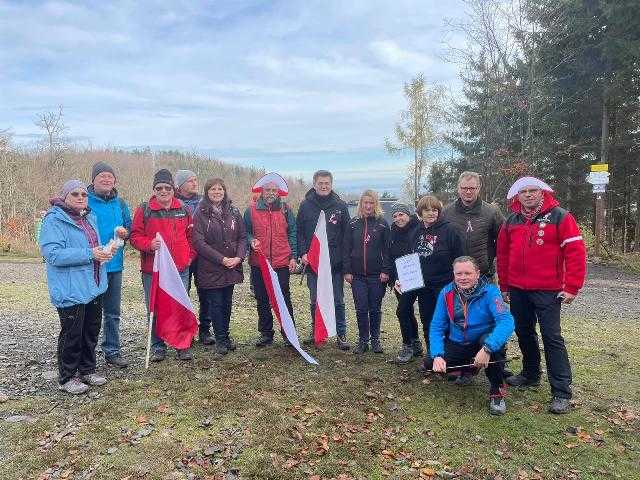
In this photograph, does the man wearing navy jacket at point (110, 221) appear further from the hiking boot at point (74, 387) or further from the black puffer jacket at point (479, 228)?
the black puffer jacket at point (479, 228)

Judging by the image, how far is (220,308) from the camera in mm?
6629

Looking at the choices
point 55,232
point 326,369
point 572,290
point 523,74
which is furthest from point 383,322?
point 523,74

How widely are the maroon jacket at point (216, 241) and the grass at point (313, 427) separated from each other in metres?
1.15

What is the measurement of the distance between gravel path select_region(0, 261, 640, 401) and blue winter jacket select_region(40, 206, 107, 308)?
1355 mm

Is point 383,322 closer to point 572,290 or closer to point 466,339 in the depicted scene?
point 466,339

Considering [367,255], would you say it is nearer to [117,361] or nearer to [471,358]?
[471,358]

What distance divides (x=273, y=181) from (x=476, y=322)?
3246mm

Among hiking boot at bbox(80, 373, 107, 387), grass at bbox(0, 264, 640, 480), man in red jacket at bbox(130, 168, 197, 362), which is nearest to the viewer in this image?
grass at bbox(0, 264, 640, 480)

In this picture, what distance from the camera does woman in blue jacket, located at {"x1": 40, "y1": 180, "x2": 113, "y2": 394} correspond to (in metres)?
5.17

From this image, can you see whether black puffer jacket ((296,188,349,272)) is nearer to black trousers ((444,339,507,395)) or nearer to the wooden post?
black trousers ((444,339,507,395))

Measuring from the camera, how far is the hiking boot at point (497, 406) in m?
5.14

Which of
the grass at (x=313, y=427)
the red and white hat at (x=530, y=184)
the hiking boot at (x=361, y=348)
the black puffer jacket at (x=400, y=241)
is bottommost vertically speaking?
the grass at (x=313, y=427)

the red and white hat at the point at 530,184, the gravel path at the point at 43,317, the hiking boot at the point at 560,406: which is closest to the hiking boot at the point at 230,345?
the gravel path at the point at 43,317

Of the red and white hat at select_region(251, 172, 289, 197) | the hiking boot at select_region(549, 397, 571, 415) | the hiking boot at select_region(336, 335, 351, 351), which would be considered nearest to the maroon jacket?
the red and white hat at select_region(251, 172, 289, 197)
